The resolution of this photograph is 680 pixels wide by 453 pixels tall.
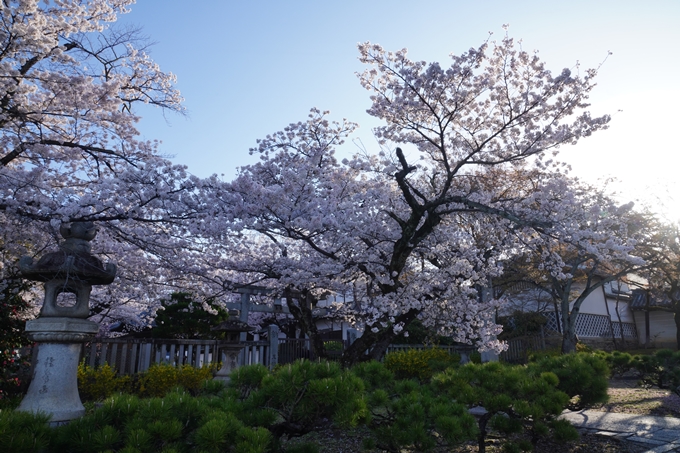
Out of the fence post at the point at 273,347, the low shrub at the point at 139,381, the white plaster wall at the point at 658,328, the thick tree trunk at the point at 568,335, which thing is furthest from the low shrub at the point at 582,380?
the white plaster wall at the point at 658,328

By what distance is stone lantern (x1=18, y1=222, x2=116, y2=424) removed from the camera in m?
4.86

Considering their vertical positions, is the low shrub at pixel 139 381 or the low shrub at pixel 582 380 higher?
the low shrub at pixel 582 380

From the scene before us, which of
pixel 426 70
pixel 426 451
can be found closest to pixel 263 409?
pixel 426 451

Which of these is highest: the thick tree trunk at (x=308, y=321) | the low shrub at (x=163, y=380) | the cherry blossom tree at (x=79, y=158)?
the cherry blossom tree at (x=79, y=158)

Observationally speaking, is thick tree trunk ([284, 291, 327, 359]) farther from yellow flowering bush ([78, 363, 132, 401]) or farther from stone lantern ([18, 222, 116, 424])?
stone lantern ([18, 222, 116, 424])

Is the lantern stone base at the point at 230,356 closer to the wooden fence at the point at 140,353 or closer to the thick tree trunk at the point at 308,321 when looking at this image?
the wooden fence at the point at 140,353

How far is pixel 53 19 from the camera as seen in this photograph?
848 cm

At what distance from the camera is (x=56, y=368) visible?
4.95 m

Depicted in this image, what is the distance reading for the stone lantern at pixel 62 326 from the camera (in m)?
4.86

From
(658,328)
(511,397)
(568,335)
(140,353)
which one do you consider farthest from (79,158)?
(658,328)

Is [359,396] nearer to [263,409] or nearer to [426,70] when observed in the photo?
[263,409]

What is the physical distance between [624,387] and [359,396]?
12.2m

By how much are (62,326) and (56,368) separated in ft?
1.54

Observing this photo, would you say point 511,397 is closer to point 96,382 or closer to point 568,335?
point 96,382
